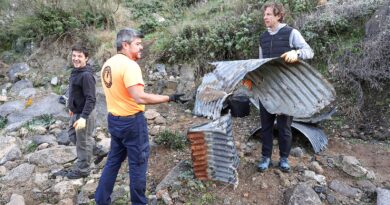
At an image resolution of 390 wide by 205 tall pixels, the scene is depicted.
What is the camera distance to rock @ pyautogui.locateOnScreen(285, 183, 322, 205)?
12.4 feet

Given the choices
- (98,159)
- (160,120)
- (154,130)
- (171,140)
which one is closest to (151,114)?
(160,120)

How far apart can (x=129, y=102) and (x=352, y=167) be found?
8.70ft

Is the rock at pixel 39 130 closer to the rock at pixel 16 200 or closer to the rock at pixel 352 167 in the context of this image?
the rock at pixel 16 200

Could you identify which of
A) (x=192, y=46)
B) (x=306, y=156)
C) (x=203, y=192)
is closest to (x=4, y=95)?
(x=192, y=46)

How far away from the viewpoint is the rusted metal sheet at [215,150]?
157 inches

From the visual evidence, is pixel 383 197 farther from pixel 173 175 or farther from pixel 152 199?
pixel 152 199

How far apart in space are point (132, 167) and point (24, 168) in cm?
203

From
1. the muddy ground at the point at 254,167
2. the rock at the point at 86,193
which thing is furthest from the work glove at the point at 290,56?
the rock at the point at 86,193

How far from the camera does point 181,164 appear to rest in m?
4.49

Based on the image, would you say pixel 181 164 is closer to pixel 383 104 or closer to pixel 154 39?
pixel 383 104

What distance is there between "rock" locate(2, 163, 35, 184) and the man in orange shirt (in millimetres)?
1688

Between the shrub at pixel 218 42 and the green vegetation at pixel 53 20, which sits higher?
the green vegetation at pixel 53 20

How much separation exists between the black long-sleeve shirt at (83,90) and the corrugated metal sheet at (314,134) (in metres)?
2.19

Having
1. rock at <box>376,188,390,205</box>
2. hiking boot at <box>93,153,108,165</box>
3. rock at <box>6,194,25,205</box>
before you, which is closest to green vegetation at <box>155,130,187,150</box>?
hiking boot at <box>93,153,108,165</box>
